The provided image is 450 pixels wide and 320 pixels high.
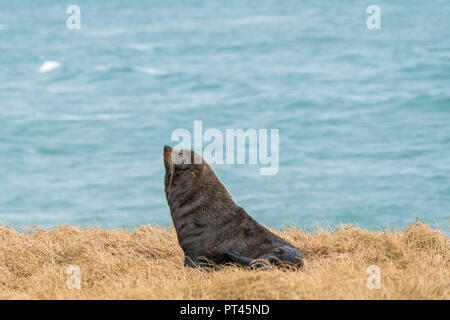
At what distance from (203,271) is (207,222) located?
481 millimetres

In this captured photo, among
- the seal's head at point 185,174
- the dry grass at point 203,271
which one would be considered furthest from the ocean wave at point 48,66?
the seal's head at point 185,174

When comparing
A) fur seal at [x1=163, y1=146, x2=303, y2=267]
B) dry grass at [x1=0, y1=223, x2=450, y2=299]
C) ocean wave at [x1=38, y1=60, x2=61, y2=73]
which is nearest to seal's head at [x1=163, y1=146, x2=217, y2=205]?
fur seal at [x1=163, y1=146, x2=303, y2=267]

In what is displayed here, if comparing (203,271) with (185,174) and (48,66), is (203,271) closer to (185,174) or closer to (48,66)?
(185,174)

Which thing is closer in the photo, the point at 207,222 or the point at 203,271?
the point at 203,271

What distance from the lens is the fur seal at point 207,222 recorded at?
6.66 metres

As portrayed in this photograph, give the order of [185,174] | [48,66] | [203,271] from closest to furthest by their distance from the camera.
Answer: [203,271]
[185,174]
[48,66]

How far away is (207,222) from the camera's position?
6719mm

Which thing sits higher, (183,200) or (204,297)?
(183,200)

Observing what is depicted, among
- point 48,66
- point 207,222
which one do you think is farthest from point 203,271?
point 48,66

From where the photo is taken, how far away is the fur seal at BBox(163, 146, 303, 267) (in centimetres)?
666

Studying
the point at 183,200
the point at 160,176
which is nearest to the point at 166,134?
the point at 160,176

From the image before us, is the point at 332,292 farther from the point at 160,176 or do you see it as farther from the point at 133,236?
the point at 160,176

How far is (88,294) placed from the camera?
600 cm

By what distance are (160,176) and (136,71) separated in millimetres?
11100
